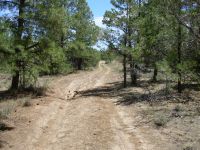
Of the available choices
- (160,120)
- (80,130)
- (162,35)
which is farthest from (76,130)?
(162,35)

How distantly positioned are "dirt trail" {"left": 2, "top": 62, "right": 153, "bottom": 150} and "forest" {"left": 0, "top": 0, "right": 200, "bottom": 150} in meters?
0.03

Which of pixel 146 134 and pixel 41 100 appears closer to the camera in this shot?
pixel 146 134

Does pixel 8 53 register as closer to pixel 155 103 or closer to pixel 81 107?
pixel 81 107

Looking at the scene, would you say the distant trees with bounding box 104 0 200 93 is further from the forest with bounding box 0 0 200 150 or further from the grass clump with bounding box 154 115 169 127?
the grass clump with bounding box 154 115 169 127

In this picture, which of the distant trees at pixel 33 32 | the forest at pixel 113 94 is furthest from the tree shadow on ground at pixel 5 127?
the distant trees at pixel 33 32

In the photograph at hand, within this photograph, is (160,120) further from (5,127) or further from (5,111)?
(5,111)

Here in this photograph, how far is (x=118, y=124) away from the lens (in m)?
16.6

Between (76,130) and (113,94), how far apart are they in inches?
517

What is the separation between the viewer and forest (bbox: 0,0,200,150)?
1436 centimetres

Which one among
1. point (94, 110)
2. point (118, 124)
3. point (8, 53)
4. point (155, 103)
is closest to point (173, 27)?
point (155, 103)

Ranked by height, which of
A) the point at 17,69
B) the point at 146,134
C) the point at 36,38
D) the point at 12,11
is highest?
the point at 12,11

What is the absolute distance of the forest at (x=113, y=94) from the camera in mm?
14359

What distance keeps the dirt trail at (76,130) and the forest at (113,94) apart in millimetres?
32

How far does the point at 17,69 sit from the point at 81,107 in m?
5.33
